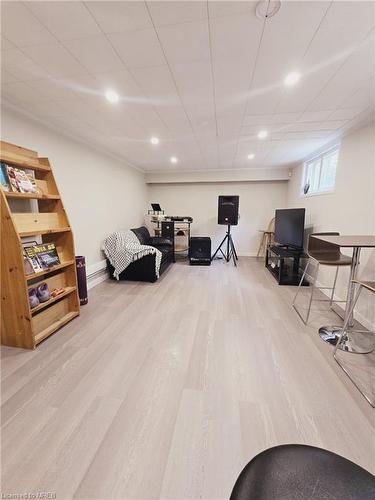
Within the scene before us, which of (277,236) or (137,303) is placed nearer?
(137,303)

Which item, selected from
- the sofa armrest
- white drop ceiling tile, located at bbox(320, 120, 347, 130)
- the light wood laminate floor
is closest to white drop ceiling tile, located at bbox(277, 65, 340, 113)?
white drop ceiling tile, located at bbox(320, 120, 347, 130)

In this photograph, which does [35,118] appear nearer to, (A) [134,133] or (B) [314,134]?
(A) [134,133]

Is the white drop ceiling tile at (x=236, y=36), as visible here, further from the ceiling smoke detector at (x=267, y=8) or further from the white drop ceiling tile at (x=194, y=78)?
the white drop ceiling tile at (x=194, y=78)

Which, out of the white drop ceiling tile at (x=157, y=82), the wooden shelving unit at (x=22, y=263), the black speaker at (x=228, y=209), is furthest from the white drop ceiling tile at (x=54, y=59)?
the black speaker at (x=228, y=209)

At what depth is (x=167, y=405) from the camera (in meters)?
1.41

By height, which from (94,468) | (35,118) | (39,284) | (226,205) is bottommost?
(94,468)

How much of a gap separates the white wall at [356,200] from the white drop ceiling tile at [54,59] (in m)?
2.98

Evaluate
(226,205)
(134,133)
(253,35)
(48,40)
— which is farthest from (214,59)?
(226,205)

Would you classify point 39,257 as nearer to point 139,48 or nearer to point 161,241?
point 139,48

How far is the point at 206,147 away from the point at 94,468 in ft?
12.9

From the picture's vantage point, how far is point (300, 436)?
1215 mm

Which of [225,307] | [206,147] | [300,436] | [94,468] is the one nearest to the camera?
[94,468]

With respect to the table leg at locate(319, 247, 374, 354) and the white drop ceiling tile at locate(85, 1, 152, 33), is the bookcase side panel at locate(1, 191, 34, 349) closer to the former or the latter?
the white drop ceiling tile at locate(85, 1, 152, 33)

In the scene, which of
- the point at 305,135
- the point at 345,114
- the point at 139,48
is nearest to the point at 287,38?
the point at 139,48
